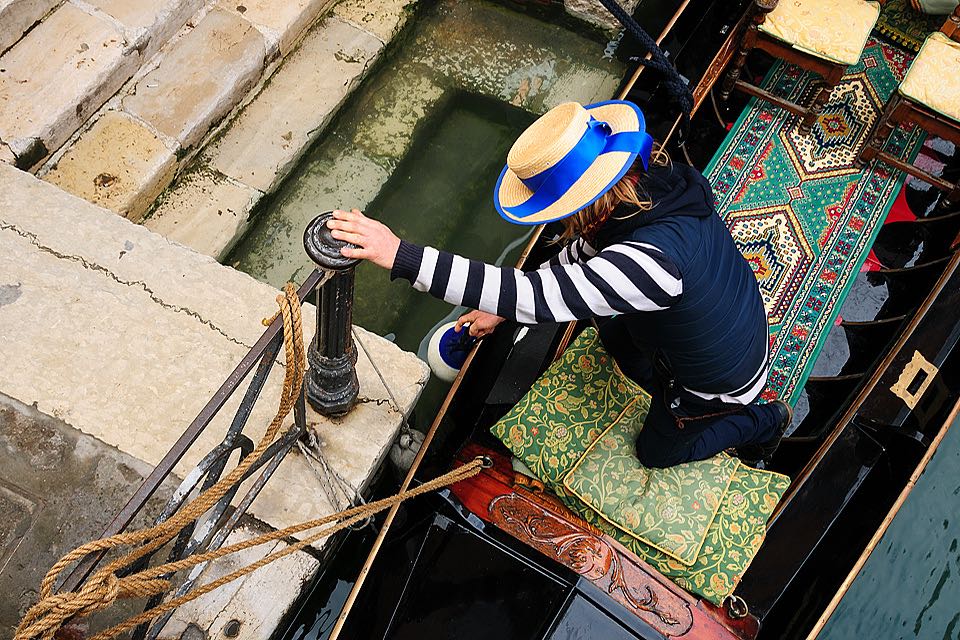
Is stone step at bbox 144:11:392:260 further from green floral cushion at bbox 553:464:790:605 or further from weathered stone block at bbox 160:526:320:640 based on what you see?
green floral cushion at bbox 553:464:790:605

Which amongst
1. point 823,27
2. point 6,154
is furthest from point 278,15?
point 823,27

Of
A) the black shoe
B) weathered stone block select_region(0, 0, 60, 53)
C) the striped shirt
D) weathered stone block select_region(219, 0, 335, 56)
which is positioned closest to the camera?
the striped shirt

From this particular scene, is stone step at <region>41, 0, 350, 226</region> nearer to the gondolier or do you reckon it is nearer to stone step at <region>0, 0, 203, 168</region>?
stone step at <region>0, 0, 203, 168</region>

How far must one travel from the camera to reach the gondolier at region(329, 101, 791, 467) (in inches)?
65.1

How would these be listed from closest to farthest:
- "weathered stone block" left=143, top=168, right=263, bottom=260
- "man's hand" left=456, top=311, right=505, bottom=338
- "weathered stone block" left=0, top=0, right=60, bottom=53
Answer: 1. "man's hand" left=456, top=311, right=505, bottom=338
2. "weathered stone block" left=0, top=0, right=60, bottom=53
3. "weathered stone block" left=143, top=168, right=263, bottom=260

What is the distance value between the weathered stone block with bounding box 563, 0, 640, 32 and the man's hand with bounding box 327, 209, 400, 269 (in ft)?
8.06

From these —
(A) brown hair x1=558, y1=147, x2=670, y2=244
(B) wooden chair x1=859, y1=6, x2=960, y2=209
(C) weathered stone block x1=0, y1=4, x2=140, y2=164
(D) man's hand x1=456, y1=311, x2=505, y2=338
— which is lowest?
(C) weathered stone block x1=0, y1=4, x2=140, y2=164

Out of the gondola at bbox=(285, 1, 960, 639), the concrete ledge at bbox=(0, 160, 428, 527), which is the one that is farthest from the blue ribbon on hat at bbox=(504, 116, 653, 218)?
the concrete ledge at bbox=(0, 160, 428, 527)

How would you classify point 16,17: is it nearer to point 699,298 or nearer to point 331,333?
point 331,333

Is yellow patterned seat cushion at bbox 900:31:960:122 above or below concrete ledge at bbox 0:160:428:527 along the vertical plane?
above

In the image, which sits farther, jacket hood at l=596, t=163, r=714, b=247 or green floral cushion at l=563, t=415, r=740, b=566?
green floral cushion at l=563, t=415, r=740, b=566

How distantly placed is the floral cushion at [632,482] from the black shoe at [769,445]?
23cm

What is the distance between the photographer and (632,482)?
2166mm

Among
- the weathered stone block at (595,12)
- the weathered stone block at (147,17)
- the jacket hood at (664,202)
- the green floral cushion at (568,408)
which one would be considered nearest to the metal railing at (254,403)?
the green floral cushion at (568,408)
